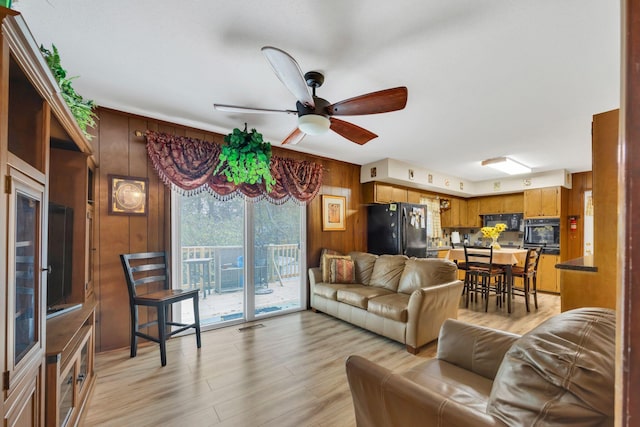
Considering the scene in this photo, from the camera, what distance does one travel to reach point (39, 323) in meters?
1.30

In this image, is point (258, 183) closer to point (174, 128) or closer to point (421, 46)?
point (174, 128)

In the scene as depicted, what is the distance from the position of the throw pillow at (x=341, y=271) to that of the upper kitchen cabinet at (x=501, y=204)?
175 inches

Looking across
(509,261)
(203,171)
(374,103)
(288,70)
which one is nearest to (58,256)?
(203,171)

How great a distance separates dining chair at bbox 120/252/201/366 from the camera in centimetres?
255

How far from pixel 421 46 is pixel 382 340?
2833 millimetres

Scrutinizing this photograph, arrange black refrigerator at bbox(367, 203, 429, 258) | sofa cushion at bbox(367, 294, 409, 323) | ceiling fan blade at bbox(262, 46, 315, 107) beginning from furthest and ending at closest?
1. black refrigerator at bbox(367, 203, 429, 258)
2. sofa cushion at bbox(367, 294, 409, 323)
3. ceiling fan blade at bbox(262, 46, 315, 107)

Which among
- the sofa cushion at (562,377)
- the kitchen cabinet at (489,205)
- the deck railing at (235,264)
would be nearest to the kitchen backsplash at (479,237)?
the kitchen cabinet at (489,205)

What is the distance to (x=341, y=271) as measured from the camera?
4.00 m

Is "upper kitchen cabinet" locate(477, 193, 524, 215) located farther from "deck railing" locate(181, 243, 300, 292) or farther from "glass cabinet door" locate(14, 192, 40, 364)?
"glass cabinet door" locate(14, 192, 40, 364)

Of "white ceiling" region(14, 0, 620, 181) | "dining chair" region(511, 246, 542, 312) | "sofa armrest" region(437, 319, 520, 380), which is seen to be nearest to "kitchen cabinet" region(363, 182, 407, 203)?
"white ceiling" region(14, 0, 620, 181)

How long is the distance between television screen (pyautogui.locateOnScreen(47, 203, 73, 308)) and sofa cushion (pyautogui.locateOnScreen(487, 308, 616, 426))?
2.63 metres

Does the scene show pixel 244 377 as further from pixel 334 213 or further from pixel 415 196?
pixel 415 196

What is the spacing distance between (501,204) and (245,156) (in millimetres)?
6033

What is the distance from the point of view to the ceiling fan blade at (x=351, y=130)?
2.43 meters
